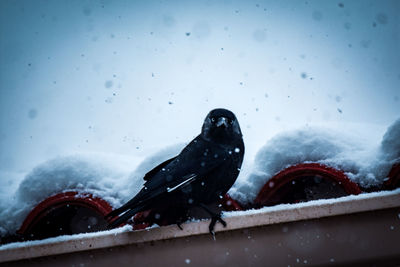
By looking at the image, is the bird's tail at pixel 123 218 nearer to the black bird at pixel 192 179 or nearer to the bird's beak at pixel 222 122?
the black bird at pixel 192 179

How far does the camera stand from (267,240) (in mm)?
2002

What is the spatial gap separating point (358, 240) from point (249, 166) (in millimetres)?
770

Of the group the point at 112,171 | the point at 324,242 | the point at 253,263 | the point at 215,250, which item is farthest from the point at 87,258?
the point at 324,242

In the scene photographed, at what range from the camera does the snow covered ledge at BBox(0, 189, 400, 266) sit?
193 centimetres

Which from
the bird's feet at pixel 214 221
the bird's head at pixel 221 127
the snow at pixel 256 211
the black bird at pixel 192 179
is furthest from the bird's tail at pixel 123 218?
the bird's head at pixel 221 127

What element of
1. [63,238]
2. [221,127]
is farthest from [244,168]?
[63,238]

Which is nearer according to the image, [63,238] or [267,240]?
[267,240]

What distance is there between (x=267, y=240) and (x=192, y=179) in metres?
0.55

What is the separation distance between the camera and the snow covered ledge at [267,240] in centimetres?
193

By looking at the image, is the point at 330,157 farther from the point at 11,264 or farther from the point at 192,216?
the point at 11,264

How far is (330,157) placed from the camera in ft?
6.96

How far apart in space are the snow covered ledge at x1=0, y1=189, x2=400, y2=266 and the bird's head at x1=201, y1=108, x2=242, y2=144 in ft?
2.07

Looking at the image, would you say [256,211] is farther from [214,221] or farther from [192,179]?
[192,179]

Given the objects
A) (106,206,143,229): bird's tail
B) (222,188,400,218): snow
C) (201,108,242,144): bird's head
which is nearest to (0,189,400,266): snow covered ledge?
(222,188,400,218): snow
